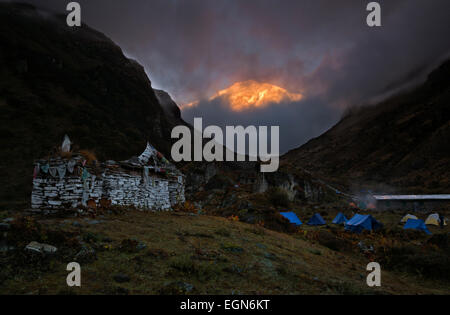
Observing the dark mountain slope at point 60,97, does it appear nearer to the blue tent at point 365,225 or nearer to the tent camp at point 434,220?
the blue tent at point 365,225

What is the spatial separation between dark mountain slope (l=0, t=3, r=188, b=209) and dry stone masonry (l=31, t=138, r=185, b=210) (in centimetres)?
1512

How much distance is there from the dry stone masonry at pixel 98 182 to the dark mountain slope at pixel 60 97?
1512cm

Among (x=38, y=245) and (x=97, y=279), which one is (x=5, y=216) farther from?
(x=97, y=279)


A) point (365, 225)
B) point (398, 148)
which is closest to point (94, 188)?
point (365, 225)

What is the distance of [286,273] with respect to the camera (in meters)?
6.91

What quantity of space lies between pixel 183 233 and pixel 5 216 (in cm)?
660

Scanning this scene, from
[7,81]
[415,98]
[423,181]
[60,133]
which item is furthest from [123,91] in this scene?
[415,98]

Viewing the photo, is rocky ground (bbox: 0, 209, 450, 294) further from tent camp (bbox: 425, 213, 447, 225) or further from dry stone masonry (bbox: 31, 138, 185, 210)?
tent camp (bbox: 425, 213, 447, 225)

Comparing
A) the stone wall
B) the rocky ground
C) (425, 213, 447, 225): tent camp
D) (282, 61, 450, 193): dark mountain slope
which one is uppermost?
(282, 61, 450, 193): dark mountain slope

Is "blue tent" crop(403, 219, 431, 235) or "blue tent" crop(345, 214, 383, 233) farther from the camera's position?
"blue tent" crop(403, 219, 431, 235)

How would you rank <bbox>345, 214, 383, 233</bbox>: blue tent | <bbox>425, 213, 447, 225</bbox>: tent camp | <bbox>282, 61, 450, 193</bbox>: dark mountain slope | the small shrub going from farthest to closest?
<bbox>282, 61, 450, 193</bbox>: dark mountain slope
the small shrub
<bbox>425, 213, 447, 225</bbox>: tent camp
<bbox>345, 214, 383, 233</bbox>: blue tent

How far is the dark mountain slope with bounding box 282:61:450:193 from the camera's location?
215ft

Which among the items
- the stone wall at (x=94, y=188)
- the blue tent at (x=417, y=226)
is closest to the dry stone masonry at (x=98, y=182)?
the stone wall at (x=94, y=188)

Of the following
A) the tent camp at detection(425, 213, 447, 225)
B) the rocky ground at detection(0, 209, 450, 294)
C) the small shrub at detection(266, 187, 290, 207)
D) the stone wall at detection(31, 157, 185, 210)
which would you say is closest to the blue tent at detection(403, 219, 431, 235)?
the tent camp at detection(425, 213, 447, 225)
